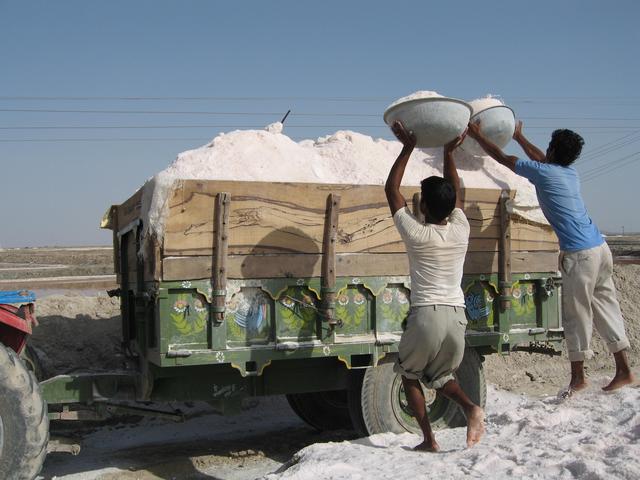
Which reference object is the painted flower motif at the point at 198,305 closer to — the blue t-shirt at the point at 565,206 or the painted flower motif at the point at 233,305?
the painted flower motif at the point at 233,305

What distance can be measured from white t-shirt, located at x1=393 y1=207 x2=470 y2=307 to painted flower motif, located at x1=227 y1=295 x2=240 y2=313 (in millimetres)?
1340

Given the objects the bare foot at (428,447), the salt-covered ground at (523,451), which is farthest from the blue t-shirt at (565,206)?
the bare foot at (428,447)

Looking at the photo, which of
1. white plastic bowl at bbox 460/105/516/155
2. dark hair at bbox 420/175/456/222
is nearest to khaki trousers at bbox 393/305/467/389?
dark hair at bbox 420/175/456/222

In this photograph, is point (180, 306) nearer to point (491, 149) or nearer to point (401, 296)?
point (401, 296)

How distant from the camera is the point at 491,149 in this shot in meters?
5.30

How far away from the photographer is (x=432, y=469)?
11.6 feet

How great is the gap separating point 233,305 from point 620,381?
2.77 meters

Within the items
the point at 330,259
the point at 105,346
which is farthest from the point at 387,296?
the point at 105,346

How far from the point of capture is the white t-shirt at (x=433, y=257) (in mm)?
4051

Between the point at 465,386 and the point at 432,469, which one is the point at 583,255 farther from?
the point at 432,469

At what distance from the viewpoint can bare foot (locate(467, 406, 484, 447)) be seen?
3920 millimetres

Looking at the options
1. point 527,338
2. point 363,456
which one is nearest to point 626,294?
point 527,338

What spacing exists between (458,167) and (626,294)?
724 centimetres

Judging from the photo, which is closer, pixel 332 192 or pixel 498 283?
pixel 332 192
